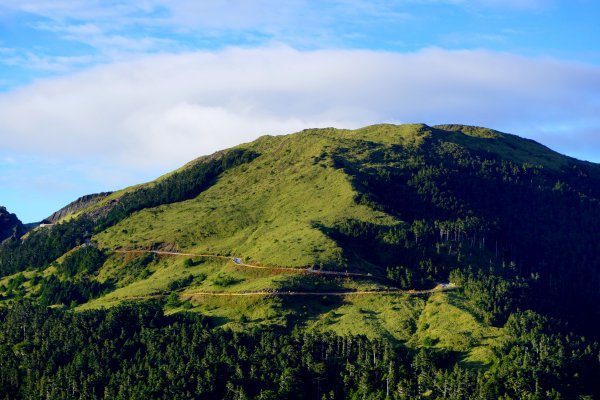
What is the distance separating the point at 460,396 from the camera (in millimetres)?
199875

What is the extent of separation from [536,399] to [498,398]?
9081 millimetres

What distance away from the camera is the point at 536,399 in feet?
656

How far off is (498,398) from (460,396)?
909 centimetres

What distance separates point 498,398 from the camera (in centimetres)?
19988

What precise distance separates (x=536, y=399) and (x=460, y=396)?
1817cm
